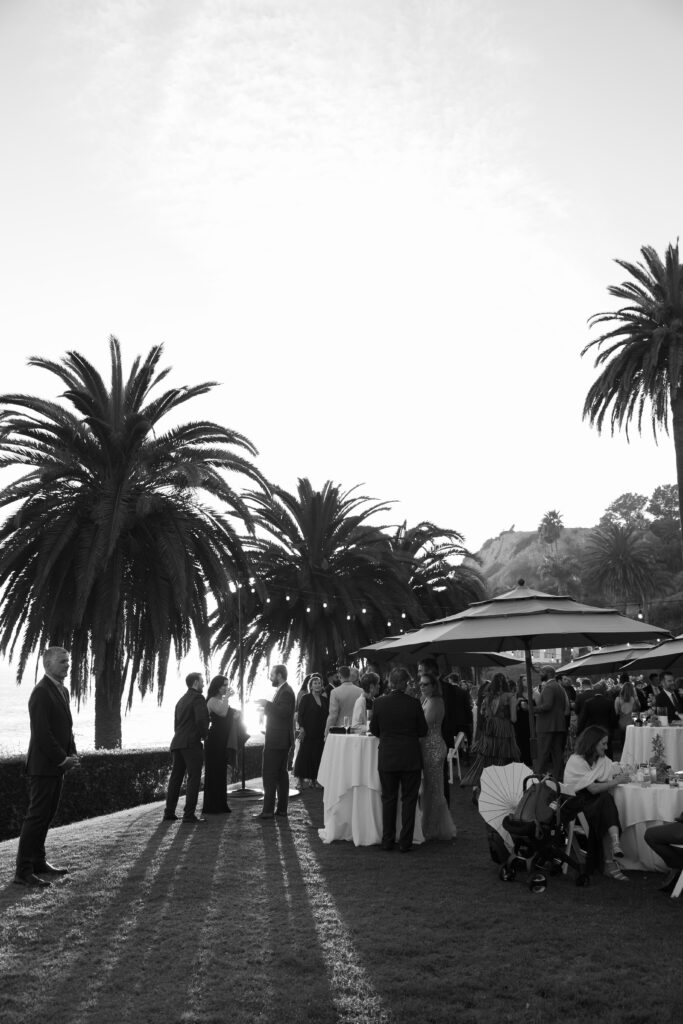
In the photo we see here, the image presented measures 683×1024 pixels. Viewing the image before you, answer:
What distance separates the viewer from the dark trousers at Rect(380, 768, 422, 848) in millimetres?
9539

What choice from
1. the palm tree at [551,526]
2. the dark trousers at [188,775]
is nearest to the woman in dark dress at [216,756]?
the dark trousers at [188,775]

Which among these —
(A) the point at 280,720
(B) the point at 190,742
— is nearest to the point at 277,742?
(A) the point at 280,720

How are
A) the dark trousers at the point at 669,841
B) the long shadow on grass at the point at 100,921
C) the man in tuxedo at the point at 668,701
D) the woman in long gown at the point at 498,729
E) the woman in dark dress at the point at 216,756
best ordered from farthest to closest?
the man in tuxedo at the point at 668,701 → the woman in long gown at the point at 498,729 → the woman in dark dress at the point at 216,756 → the dark trousers at the point at 669,841 → the long shadow on grass at the point at 100,921

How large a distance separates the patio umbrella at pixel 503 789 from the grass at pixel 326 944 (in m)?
0.60

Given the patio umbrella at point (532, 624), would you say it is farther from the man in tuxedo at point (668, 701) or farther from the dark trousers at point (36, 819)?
the man in tuxedo at point (668, 701)

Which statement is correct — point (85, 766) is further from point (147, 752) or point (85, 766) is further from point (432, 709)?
point (432, 709)

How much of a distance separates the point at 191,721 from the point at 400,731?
3.32 m

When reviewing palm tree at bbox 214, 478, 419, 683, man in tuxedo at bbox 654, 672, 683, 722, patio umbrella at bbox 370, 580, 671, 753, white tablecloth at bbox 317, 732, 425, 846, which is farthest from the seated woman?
palm tree at bbox 214, 478, 419, 683

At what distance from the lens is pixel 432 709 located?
10.3 m

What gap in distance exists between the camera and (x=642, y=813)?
8195 millimetres

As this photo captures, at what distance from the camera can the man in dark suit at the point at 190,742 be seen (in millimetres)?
11594

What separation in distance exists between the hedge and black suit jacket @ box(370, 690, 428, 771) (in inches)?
261

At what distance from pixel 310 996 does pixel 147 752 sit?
12.9m

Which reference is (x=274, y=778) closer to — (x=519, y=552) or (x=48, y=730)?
(x=48, y=730)
